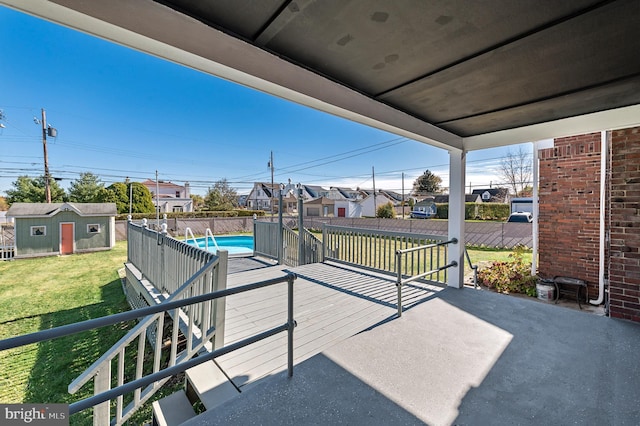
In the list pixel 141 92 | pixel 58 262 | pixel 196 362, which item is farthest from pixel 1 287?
pixel 141 92

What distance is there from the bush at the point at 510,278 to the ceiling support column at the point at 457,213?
57.7 inches

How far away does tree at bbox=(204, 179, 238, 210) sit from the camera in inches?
1249

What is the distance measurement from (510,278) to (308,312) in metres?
4.27

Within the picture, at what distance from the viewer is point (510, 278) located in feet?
17.4

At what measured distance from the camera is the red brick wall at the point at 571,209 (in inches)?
172

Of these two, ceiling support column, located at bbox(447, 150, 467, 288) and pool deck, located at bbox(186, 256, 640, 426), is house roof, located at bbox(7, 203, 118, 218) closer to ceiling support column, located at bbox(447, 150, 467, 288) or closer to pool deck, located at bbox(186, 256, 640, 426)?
pool deck, located at bbox(186, 256, 640, 426)

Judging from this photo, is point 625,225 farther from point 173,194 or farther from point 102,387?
point 173,194

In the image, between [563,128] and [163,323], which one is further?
[563,128]

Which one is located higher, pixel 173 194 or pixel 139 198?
pixel 173 194

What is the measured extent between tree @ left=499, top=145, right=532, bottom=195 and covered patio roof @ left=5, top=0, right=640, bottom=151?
2799cm

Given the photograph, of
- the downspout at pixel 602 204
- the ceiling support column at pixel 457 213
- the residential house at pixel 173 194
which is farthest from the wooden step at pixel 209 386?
the residential house at pixel 173 194

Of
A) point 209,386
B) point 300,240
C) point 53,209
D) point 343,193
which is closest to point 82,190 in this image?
point 53,209

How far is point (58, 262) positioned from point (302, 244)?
11489mm

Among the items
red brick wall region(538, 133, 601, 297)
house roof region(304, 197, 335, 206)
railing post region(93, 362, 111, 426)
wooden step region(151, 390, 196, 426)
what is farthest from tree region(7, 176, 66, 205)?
red brick wall region(538, 133, 601, 297)
